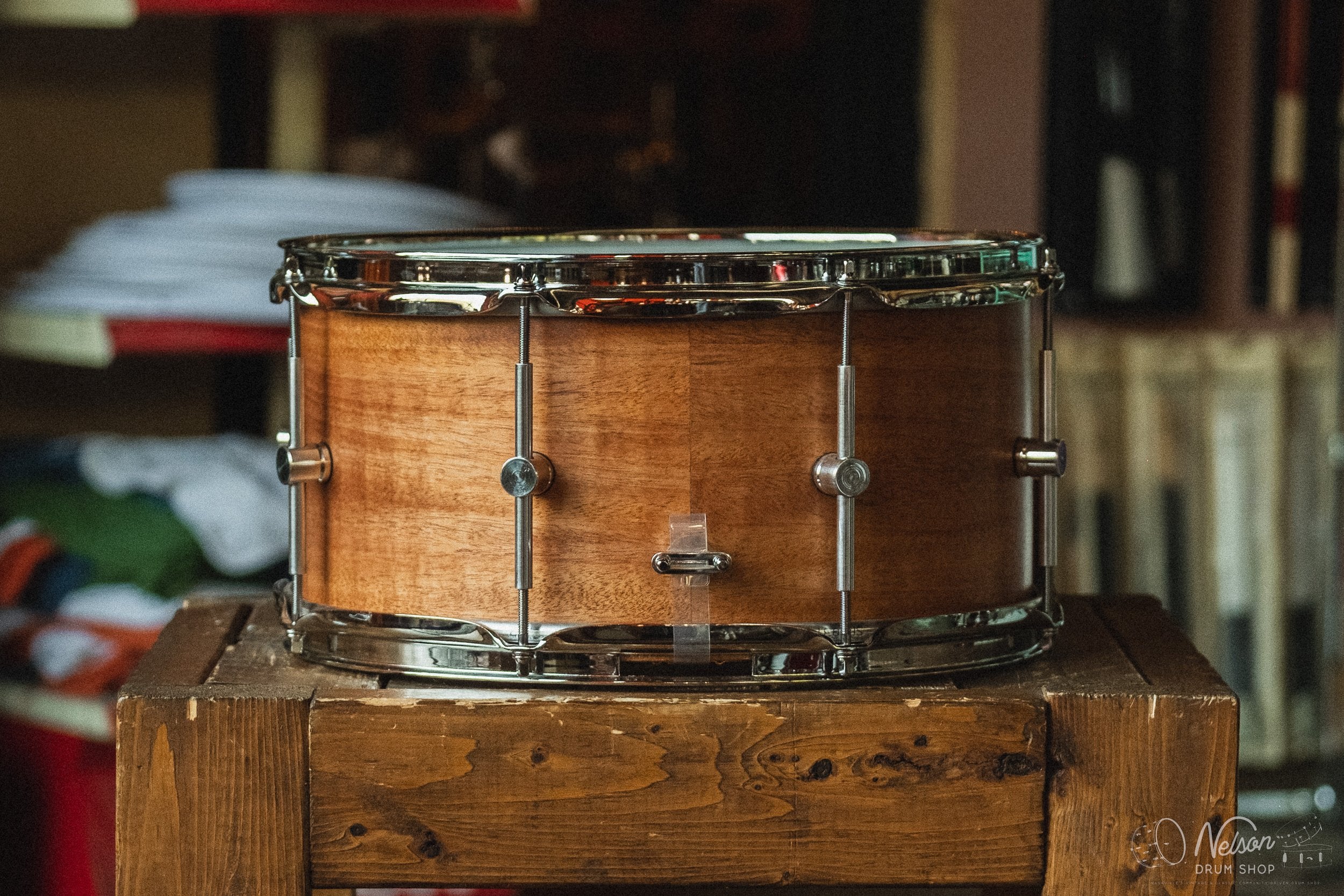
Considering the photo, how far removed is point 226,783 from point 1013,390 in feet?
1.83

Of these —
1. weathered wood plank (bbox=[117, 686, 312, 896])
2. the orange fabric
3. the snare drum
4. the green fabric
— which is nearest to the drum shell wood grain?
the snare drum

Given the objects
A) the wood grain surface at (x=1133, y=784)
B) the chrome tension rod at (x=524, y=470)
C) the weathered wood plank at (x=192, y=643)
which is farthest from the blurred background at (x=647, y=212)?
the wood grain surface at (x=1133, y=784)

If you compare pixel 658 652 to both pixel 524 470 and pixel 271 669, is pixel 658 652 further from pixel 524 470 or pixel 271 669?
pixel 271 669

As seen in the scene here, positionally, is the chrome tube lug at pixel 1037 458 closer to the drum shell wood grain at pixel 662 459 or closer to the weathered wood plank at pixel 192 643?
the drum shell wood grain at pixel 662 459

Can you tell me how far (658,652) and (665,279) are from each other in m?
0.23

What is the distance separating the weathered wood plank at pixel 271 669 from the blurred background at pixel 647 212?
524 mm

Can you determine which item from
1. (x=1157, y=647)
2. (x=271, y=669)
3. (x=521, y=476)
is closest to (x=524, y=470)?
(x=521, y=476)

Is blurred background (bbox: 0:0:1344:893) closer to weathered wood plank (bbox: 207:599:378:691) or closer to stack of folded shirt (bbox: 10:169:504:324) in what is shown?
stack of folded shirt (bbox: 10:169:504:324)

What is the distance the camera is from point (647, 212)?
3240 mm

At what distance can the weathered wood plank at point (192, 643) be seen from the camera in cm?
105

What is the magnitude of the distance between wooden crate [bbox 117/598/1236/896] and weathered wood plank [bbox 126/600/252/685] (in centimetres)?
6

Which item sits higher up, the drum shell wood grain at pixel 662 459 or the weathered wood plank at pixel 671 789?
the drum shell wood grain at pixel 662 459

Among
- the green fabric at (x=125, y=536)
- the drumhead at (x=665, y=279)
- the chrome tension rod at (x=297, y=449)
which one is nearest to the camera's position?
the drumhead at (x=665, y=279)

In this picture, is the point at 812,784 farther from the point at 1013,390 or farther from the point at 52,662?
the point at 52,662
